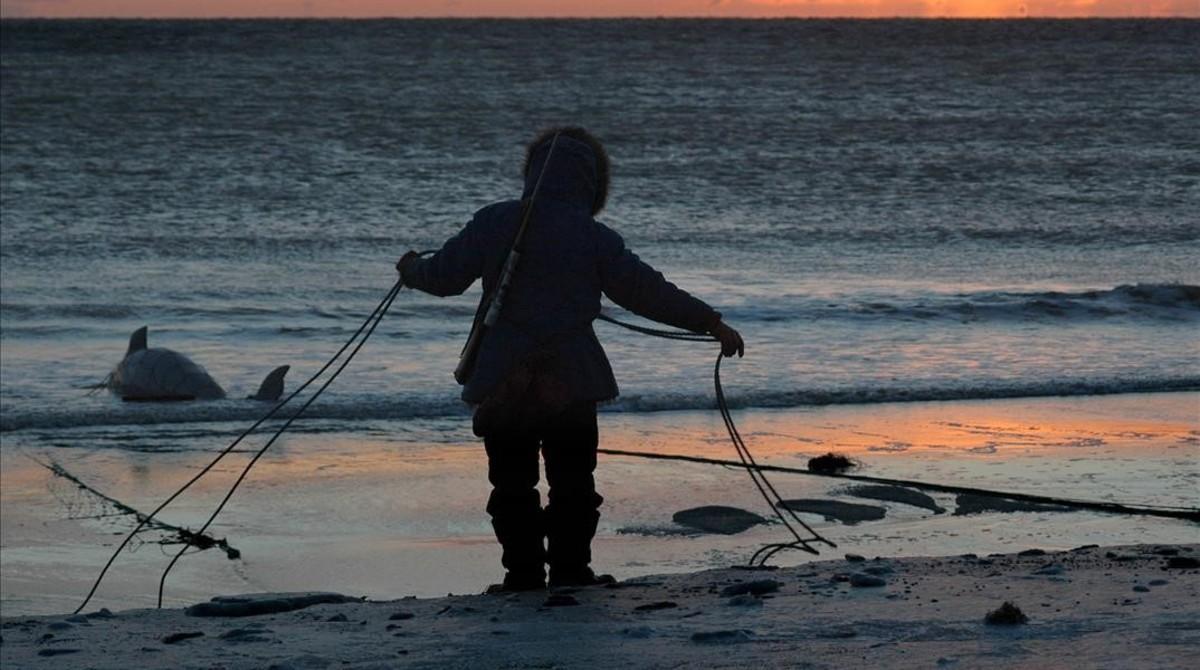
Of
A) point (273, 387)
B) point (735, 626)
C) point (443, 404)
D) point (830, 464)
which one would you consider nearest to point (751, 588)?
point (735, 626)

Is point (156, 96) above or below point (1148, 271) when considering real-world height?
above

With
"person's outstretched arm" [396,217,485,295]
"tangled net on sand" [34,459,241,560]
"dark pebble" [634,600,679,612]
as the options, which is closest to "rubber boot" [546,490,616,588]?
"dark pebble" [634,600,679,612]

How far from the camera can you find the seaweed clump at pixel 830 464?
8.09 meters

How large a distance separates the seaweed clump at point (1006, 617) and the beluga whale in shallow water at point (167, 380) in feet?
21.8

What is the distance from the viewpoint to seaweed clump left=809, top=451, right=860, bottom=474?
318 inches

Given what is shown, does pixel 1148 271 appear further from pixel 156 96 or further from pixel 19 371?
pixel 156 96

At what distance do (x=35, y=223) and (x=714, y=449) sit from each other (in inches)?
547

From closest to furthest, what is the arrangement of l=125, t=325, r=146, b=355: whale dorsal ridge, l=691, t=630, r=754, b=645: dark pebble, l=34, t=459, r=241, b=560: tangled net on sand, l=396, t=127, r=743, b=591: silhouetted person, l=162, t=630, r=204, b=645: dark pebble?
1. l=691, t=630, r=754, b=645: dark pebble
2. l=162, t=630, r=204, b=645: dark pebble
3. l=396, t=127, r=743, b=591: silhouetted person
4. l=34, t=459, r=241, b=560: tangled net on sand
5. l=125, t=325, r=146, b=355: whale dorsal ridge

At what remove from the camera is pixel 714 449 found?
29.3 feet

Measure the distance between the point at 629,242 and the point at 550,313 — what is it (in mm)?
14874

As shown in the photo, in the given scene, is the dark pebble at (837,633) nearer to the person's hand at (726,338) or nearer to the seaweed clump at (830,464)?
the person's hand at (726,338)

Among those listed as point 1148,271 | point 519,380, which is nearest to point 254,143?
point 1148,271

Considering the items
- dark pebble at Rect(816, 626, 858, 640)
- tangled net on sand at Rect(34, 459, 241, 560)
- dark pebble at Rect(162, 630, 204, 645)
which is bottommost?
tangled net on sand at Rect(34, 459, 241, 560)

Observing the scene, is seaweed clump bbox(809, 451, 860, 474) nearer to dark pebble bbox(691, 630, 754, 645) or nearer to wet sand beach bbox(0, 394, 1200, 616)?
wet sand beach bbox(0, 394, 1200, 616)
